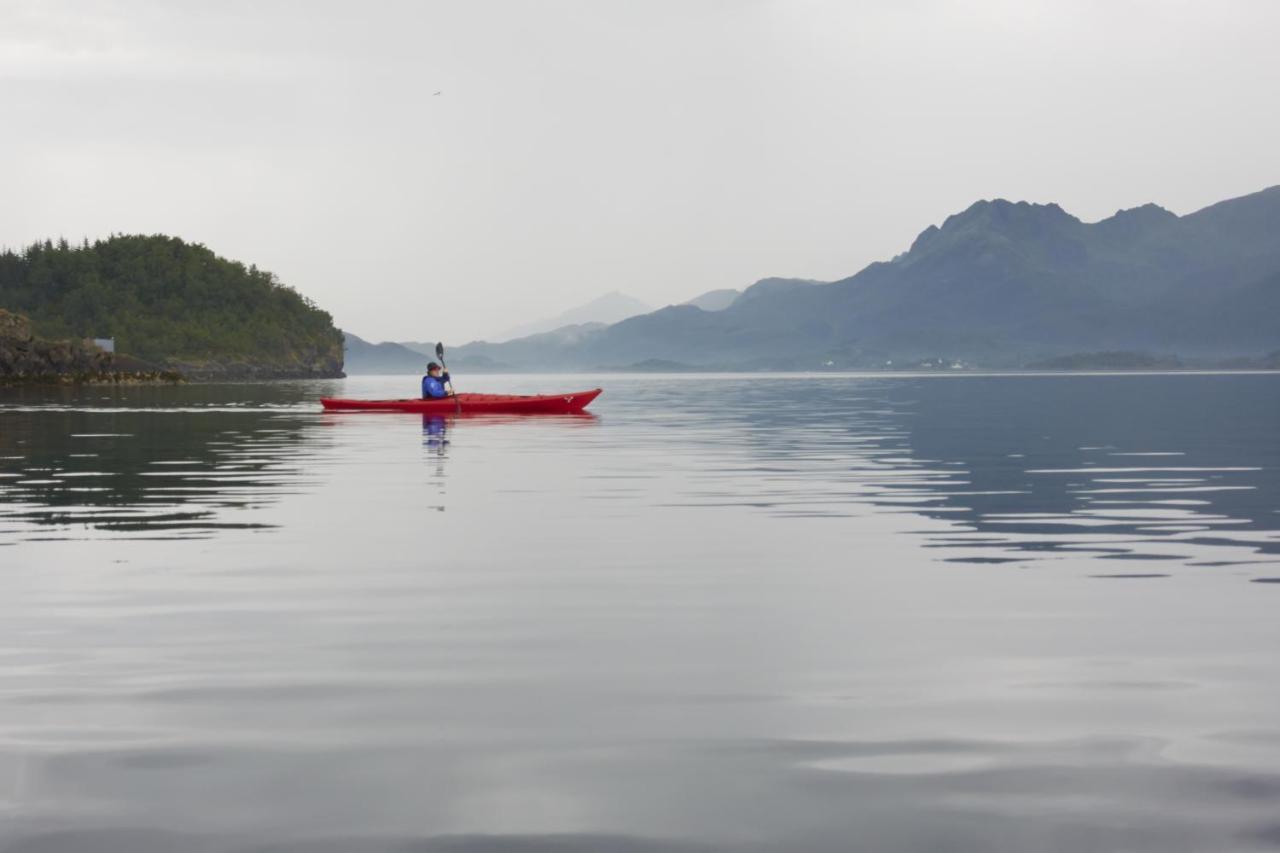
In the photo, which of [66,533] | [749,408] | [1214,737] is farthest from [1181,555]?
[749,408]

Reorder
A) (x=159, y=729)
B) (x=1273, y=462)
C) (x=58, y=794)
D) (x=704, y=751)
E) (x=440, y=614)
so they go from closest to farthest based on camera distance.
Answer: (x=58, y=794) → (x=704, y=751) → (x=159, y=729) → (x=440, y=614) → (x=1273, y=462)

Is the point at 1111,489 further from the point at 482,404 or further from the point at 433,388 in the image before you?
the point at 433,388

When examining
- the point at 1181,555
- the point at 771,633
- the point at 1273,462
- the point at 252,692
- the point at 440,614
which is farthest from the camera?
the point at 1273,462

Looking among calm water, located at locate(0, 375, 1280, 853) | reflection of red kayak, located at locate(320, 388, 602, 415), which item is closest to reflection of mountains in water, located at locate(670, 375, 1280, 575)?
calm water, located at locate(0, 375, 1280, 853)

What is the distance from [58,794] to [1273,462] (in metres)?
32.0

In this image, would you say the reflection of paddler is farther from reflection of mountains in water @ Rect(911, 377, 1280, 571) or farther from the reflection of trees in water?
reflection of mountains in water @ Rect(911, 377, 1280, 571)

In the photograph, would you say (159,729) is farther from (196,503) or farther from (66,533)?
(196,503)

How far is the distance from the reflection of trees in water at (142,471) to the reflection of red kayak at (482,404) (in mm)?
5805

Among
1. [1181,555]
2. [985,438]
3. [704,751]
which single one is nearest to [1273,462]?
[985,438]

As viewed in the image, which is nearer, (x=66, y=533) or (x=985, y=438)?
(x=66, y=533)

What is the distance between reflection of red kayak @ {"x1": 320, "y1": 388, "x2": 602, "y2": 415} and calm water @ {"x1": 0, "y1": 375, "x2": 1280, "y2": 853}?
3274cm

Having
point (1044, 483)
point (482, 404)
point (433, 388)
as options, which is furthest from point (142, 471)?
point (433, 388)

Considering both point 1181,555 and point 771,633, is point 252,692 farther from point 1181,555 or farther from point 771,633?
point 1181,555

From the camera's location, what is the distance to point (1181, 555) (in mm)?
18000
